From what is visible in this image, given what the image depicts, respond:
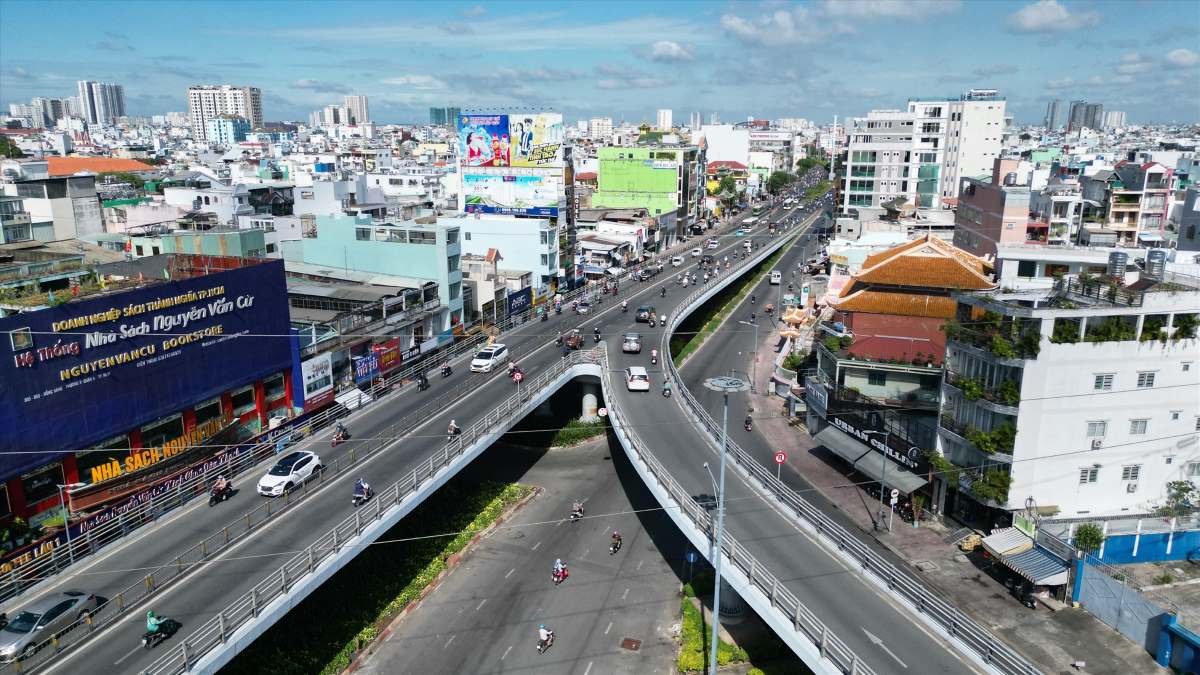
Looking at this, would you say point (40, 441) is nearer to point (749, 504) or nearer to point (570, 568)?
point (570, 568)

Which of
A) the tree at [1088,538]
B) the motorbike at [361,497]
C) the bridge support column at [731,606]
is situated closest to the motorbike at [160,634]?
the motorbike at [361,497]

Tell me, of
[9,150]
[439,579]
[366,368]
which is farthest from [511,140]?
[9,150]

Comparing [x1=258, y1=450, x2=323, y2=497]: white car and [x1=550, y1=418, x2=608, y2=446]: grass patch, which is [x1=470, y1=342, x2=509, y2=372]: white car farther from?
A: [x1=258, y1=450, x2=323, y2=497]: white car

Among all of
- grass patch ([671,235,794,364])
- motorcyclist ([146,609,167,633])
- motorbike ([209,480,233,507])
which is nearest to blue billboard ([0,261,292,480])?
motorbike ([209,480,233,507])

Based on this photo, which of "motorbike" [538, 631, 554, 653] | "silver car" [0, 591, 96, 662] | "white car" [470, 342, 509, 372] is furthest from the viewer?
"white car" [470, 342, 509, 372]

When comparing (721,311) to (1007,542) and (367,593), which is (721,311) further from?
(367,593)

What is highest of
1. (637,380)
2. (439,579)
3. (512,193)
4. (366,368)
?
(512,193)

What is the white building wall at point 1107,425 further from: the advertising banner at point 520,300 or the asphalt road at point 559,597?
the advertising banner at point 520,300

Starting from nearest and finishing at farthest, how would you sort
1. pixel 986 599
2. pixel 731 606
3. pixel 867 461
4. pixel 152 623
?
pixel 152 623 → pixel 986 599 → pixel 731 606 → pixel 867 461
